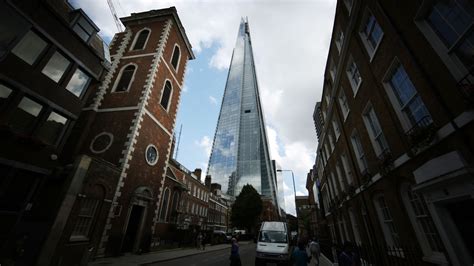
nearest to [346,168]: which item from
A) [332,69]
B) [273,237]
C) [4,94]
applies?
[273,237]

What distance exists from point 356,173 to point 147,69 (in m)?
19.4

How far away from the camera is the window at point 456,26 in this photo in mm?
4336

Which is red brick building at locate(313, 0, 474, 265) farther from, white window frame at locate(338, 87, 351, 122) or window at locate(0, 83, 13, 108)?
window at locate(0, 83, 13, 108)

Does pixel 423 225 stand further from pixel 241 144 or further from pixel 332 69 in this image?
pixel 241 144

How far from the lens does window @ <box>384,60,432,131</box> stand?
598 cm

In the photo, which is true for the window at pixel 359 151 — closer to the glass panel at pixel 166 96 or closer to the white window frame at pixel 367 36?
the white window frame at pixel 367 36

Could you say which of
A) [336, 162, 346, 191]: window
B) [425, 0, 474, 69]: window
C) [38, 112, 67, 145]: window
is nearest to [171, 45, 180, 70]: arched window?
[38, 112, 67, 145]: window

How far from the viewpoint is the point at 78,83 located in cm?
1184

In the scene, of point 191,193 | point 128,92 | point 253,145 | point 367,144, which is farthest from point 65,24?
point 253,145

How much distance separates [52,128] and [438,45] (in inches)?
649

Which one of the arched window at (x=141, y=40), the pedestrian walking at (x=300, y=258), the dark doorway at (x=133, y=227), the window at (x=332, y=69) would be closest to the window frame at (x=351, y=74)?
the window at (x=332, y=69)

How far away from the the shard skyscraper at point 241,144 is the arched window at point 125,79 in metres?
71.1

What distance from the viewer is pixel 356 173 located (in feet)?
36.1

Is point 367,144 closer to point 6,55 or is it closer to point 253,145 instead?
point 6,55
